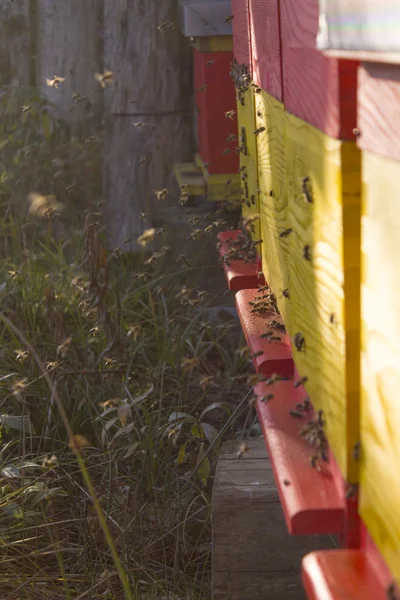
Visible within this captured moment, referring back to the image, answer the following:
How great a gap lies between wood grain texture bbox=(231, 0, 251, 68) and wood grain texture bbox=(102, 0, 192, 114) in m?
1.62

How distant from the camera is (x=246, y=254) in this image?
331cm

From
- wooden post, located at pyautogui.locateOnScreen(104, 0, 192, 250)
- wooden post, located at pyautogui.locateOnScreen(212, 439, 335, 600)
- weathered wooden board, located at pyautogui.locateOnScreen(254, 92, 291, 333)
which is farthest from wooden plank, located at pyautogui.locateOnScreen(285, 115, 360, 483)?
wooden post, located at pyautogui.locateOnScreen(104, 0, 192, 250)

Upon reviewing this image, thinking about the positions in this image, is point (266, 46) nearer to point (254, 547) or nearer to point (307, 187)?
point (307, 187)

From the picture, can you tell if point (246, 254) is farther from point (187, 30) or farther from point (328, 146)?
point (328, 146)

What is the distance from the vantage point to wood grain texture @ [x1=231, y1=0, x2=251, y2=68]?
118 inches

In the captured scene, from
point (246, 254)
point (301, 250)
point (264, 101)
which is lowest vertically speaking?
point (246, 254)

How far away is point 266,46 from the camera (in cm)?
236

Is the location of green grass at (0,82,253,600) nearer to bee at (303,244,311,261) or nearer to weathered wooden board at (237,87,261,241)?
weathered wooden board at (237,87,261,241)

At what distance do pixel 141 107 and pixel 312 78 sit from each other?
12.1ft

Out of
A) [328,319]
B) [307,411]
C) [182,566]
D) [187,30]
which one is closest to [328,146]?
[328,319]

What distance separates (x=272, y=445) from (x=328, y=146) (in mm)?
633

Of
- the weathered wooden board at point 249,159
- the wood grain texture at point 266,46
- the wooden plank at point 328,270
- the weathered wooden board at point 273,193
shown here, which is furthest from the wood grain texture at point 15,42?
the wooden plank at point 328,270

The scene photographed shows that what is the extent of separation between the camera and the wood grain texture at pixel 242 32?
3.01 meters

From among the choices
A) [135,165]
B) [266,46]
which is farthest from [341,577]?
[135,165]
